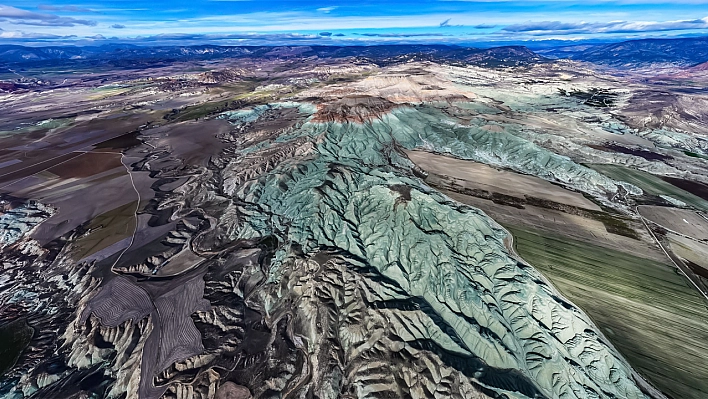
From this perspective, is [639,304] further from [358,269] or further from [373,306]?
[358,269]

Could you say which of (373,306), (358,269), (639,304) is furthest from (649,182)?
(373,306)

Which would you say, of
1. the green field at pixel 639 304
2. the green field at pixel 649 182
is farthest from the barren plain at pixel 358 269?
the green field at pixel 649 182

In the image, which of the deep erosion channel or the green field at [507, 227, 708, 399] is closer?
the deep erosion channel

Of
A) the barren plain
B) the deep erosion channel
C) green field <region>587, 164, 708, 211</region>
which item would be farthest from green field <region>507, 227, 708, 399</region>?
green field <region>587, 164, 708, 211</region>

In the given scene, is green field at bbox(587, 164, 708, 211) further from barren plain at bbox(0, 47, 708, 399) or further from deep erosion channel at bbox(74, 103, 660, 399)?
deep erosion channel at bbox(74, 103, 660, 399)

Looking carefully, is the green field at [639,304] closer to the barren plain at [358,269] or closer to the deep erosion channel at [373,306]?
the barren plain at [358,269]

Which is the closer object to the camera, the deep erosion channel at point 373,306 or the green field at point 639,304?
the deep erosion channel at point 373,306
